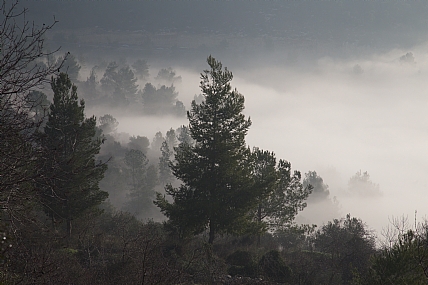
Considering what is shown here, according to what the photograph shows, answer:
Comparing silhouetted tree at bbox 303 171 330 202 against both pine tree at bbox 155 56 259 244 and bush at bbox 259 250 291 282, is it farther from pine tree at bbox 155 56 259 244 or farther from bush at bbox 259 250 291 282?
bush at bbox 259 250 291 282

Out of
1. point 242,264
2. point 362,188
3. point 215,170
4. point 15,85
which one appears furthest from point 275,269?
point 362,188

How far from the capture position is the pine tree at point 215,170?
18.3m

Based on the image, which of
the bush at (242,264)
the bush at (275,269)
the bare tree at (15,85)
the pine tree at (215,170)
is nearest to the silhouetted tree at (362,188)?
the pine tree at (215,170)

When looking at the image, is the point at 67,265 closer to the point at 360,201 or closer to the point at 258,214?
the point at 258,214

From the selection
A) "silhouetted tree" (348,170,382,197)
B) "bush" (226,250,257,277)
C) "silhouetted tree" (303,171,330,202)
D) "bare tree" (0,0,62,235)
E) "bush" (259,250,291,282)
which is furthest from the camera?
"silhouetted tree" (348,170,382,197)

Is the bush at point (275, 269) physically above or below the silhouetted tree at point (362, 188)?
below

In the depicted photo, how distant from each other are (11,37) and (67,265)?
8055 mm

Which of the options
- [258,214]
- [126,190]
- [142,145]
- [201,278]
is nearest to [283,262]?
[201,278]

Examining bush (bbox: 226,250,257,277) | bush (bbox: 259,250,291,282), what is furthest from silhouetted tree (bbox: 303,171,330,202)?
bush (bbox: 259,250,291,282)

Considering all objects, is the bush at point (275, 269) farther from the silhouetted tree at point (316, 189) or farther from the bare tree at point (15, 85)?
the silhouetted tree at point (316, 189)

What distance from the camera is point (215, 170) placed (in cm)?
1912

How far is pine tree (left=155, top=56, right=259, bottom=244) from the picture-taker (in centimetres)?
1834

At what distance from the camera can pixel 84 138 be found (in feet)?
62.8

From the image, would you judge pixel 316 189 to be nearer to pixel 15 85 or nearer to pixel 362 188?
pixel 362 188
